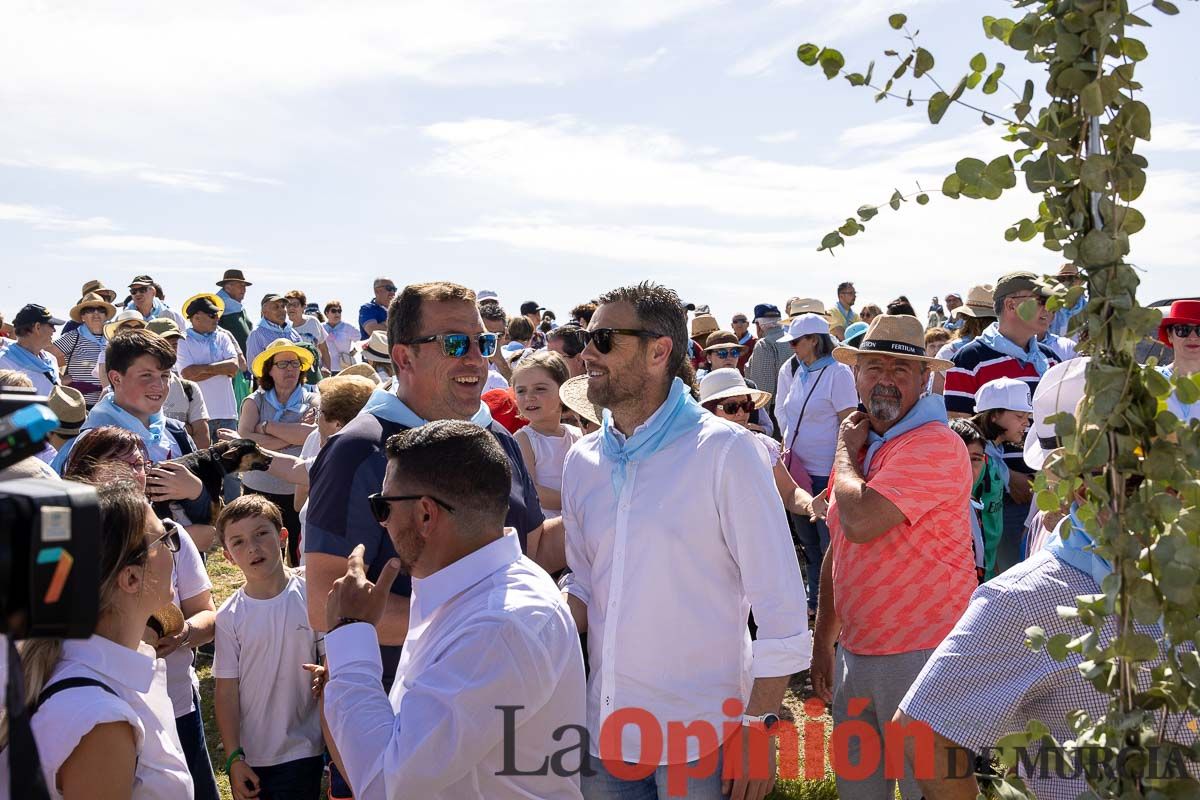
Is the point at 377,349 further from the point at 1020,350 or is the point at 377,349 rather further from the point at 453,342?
the point at 453,342

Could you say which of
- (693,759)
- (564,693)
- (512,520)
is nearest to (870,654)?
(693,759)

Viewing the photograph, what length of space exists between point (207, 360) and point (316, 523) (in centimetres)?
732

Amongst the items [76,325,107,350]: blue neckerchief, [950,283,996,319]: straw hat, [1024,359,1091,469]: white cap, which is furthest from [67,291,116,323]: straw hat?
[1024,359,1091,469]: white cap

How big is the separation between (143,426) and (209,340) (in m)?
4.75

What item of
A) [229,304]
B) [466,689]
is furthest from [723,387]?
[229,304]

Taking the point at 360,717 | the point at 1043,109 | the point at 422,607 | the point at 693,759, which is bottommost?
A: the point at 693,759

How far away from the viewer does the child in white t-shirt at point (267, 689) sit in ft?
13.7

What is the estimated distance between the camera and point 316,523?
3016mm

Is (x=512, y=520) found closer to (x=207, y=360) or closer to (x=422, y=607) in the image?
(x=422, y=607)

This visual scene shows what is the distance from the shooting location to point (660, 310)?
10.9 feet

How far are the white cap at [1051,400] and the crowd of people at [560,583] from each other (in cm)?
1

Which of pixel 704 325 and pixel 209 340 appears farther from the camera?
pixel 704 325

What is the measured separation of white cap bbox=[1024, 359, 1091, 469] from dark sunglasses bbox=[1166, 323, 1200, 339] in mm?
2350

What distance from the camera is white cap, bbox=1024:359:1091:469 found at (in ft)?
7.02
